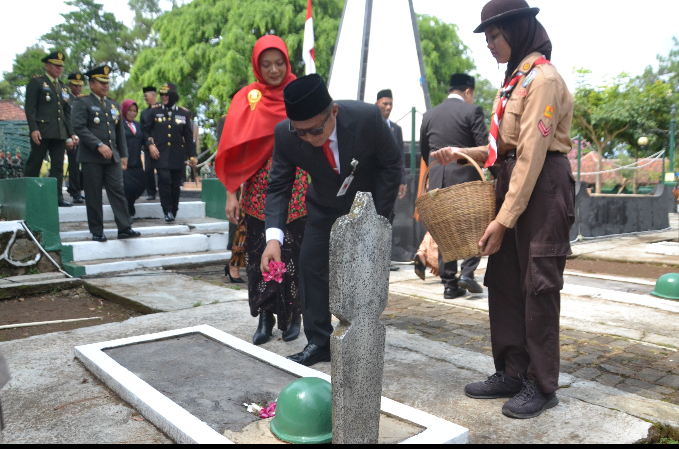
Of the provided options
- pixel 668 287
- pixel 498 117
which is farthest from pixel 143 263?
pixel 668 287

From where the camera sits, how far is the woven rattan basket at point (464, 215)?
291cm

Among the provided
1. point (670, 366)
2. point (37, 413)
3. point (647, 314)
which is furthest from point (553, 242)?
point (647, 314)

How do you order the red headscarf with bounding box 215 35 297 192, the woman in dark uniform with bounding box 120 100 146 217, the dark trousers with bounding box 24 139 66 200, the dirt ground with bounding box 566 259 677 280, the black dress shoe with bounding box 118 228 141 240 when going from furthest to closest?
Answer: the woman in dark uniform with bounding box 120 100 146 217 < the dark trousers with bounding box 24 139 66 200 < the black dress shoe with bounding box 118 228 141 240 < the dirt ground with bounding box 566 259 677 280 < the red headscarf with bounding box 215 35 297 192

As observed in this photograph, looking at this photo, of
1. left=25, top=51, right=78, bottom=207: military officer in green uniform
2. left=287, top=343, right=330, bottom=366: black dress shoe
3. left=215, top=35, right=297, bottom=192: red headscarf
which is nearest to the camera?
left=287, top=343, right=330, bottom=366: black dress shoe

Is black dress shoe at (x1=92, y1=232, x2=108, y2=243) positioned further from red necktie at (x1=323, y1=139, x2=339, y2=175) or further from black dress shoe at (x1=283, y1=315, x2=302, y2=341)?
red necktie at (x1=323, y1=139, x2=339, y2=175)

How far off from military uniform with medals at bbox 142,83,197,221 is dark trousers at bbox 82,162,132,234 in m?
1.38

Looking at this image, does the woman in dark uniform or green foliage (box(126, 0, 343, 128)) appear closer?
the woman in dark uniform

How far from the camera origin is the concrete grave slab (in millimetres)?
5457

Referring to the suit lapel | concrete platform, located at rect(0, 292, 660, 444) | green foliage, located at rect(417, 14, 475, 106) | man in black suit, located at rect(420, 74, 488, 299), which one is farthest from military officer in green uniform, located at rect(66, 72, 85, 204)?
green foliage, located at rect(417, 14, 475, 106)

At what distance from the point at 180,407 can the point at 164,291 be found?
352 centimetres

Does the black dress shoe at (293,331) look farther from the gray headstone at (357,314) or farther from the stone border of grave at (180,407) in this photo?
the gray headstone at (357,314)

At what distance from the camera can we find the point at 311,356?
11.7 feet

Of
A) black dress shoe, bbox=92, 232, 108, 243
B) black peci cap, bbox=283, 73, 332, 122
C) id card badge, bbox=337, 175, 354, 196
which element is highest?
black peci cap, bbox=283, 73, 332, 122

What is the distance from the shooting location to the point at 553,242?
2.74 meters
